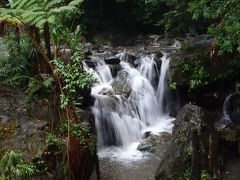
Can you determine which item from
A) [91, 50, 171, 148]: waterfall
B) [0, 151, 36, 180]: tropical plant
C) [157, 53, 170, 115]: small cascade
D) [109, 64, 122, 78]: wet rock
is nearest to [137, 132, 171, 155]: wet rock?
[91, 50, 171, 148]: waterfall

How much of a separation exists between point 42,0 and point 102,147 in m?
4.05

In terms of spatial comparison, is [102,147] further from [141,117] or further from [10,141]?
[10,141]

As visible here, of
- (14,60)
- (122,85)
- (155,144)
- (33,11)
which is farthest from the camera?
(122,85)

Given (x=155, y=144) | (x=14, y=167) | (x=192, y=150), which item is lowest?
(x=155, y=144)

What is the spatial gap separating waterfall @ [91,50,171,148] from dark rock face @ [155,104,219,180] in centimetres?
237

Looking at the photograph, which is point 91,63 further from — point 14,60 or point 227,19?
point 227,19

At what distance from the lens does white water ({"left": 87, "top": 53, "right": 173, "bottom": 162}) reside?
9220mm

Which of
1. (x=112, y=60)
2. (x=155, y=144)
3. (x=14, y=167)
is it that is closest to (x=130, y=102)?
(x=112, y=60)

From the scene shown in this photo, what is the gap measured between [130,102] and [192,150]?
4618 millimetres

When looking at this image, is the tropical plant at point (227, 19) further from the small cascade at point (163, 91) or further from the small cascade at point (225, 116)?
the small cascade at point (163, 91)

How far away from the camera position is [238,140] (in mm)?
7926

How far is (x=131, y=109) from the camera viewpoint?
10688 millimetres

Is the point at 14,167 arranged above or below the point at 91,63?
below

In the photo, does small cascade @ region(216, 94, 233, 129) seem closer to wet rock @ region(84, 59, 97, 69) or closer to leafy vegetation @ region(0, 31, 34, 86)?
wet rock @ region(84, 59, 97, 69)
